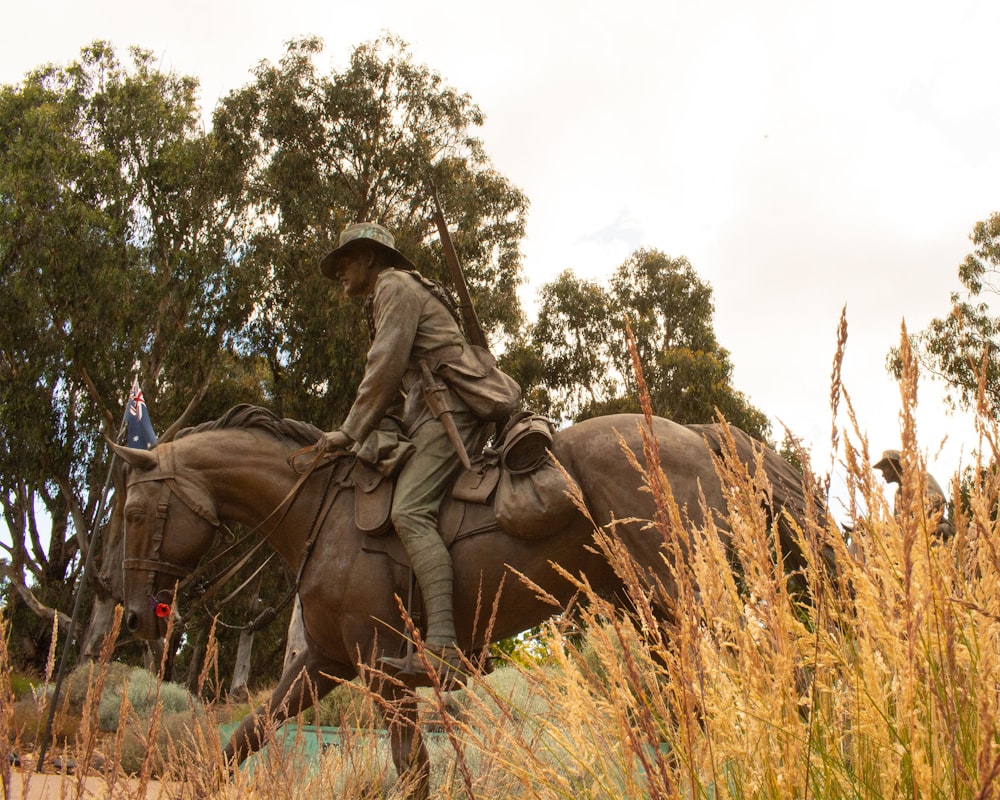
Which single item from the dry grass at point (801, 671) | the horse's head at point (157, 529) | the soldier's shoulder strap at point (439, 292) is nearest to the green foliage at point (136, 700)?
the horse's head at point (157, 529)

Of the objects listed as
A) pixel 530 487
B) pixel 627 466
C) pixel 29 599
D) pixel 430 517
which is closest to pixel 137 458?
pixel 430 517

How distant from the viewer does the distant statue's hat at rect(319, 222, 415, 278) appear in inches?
196

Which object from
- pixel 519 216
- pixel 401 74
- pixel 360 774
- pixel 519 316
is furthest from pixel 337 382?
pixel 360 774

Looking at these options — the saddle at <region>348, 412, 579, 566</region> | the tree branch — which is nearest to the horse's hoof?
the saddle at <region>348, 412, 579, 566</region>

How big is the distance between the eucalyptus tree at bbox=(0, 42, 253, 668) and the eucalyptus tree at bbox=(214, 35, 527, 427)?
2.84ft

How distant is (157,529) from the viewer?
14.9 ft

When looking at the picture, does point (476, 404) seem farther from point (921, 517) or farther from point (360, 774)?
point (921, 517)

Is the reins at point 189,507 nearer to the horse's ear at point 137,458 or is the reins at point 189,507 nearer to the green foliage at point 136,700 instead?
the horse's ear at point 137,458

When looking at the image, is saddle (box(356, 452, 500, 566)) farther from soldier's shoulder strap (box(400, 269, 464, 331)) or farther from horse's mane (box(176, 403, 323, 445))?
soldier's shoulder strap (box(400, 269, 464, 331))

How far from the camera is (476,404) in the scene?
4629 millimetres

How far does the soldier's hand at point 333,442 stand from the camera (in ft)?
14.8

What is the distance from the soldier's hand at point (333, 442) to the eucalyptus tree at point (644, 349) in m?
16.5

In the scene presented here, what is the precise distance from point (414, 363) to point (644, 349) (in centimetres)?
1908

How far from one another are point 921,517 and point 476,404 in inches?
138
